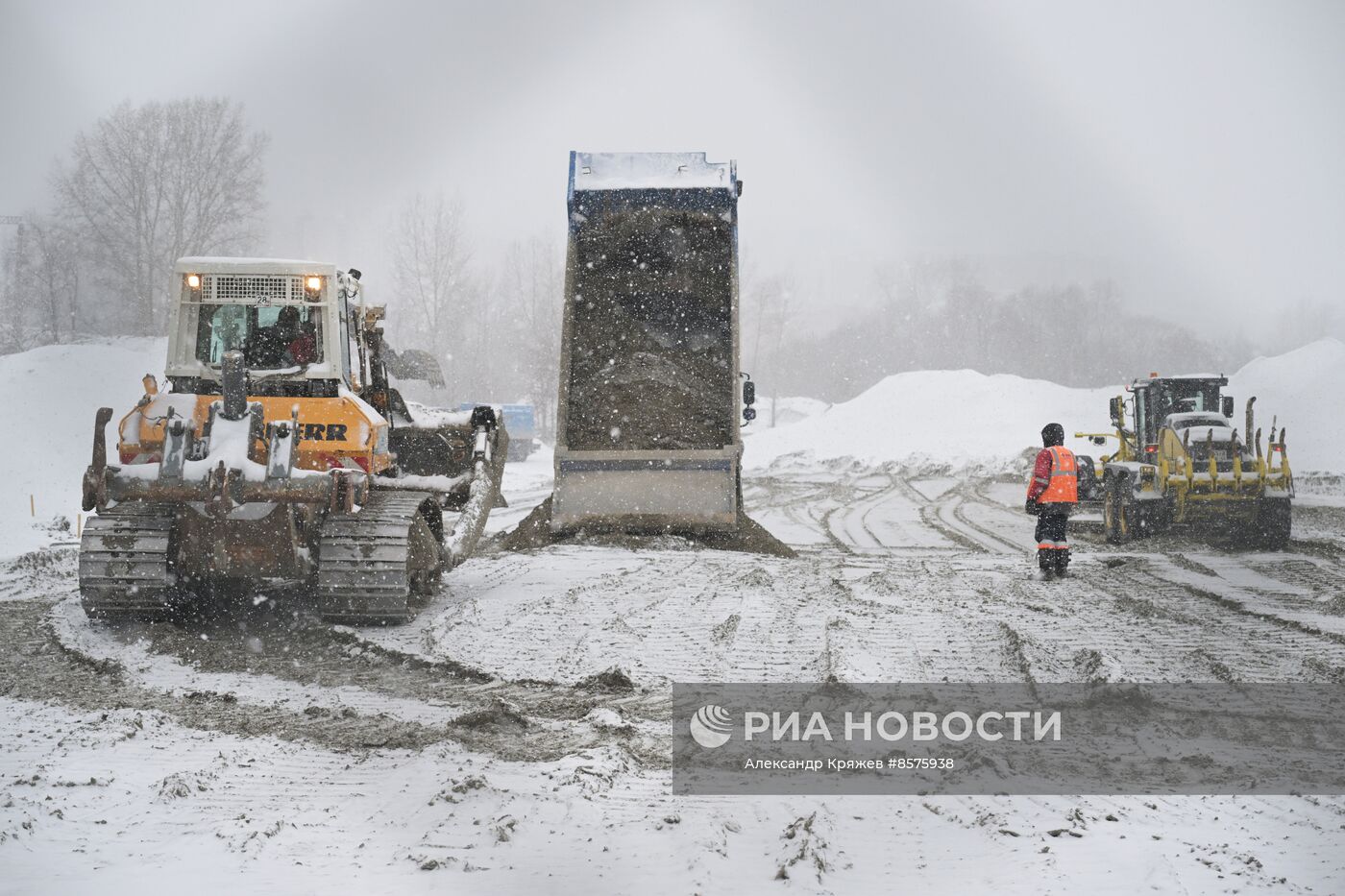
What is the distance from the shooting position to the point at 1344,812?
3.65m

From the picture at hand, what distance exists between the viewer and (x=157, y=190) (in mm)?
33812

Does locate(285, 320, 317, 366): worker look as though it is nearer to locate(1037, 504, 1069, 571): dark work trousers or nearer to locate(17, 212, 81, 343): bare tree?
locate(1037, 504, 1069, 571): dark work trousers

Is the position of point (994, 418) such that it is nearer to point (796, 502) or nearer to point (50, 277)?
point (796, 502)

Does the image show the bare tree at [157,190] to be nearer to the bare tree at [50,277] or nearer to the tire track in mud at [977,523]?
the bare tree at [50,277]

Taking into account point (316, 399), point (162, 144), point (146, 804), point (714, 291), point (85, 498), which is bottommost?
point (146, 804)

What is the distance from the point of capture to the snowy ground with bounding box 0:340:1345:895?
10.6 feet

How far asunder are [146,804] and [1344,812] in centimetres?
436

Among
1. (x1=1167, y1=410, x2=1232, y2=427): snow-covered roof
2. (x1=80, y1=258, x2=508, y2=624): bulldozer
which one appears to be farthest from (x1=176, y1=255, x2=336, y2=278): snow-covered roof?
(x1=1167, y1=410, x2=1232, y2=427): snow-covered roof

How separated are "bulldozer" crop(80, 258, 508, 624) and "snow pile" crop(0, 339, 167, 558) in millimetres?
6080

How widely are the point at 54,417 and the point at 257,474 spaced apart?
67.7 feet

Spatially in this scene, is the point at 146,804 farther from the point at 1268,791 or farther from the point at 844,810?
the point at 1268,791

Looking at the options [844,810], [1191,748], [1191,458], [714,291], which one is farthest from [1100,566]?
[844,810]

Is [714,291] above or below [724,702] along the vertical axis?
above

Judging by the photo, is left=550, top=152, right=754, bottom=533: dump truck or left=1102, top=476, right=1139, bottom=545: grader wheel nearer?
left=550, top=152, right=754, bottom=533: dump truck
